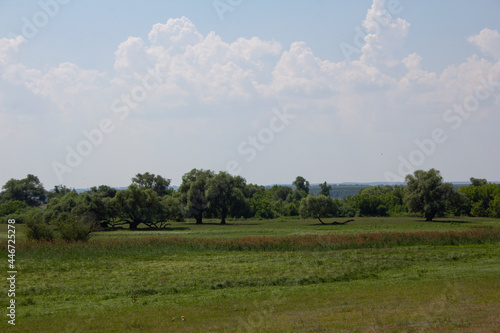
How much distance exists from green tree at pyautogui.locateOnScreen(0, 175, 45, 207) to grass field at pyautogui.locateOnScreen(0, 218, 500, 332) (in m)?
105

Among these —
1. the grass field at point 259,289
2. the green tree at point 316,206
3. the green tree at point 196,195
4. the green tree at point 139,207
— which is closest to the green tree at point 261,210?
the green tree at point 196,195

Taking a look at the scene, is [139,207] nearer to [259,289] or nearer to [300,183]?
[259,289]

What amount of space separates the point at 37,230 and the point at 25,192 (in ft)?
326

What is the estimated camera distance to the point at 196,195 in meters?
89.6

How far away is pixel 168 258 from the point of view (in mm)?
35438

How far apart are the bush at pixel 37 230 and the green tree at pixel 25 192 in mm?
96549

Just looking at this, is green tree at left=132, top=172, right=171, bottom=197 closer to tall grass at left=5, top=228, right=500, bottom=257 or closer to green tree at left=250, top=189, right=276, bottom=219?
green tree at left=250, top=189, right=276, bottom=219

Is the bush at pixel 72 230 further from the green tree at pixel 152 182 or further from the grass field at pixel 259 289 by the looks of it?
the green tree at pixel 152 182

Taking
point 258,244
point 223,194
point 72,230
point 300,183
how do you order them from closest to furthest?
point 258,244 < point 72,230 < point 223,194 < point 300,183

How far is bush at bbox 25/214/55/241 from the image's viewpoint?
46312mm

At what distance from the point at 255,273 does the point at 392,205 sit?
9763 cm

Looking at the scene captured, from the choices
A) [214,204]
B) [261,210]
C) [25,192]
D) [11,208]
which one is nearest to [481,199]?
[261,210]

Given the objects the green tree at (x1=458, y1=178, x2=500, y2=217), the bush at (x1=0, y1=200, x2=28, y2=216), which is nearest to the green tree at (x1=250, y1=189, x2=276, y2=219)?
the green tree at (x1=458, y1=178, x2=500, y2=217)

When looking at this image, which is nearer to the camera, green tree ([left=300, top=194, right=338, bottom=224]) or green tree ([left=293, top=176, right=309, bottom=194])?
green tree ([left=300, top=194, right=338, bottom=224])
